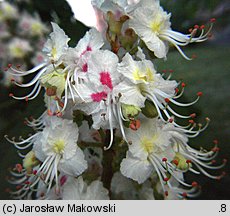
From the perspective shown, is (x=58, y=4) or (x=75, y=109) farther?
(x=58, y=4)

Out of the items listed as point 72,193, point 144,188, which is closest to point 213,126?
point 144,188

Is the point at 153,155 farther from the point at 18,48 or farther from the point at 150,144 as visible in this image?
the point at 18,48

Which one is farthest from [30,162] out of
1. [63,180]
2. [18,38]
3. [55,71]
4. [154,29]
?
[18,38]

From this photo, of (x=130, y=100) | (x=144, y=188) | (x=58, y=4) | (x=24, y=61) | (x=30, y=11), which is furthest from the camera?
(x=24, y=61)

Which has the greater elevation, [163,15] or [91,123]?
[163,15]

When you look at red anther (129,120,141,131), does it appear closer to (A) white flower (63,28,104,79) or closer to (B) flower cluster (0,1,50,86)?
(A) white flower (63,28,104,79)

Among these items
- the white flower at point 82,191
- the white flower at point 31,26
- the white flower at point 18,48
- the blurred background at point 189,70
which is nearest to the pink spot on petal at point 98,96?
the white flower at point 82,191

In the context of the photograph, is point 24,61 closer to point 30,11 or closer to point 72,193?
point 30,11
